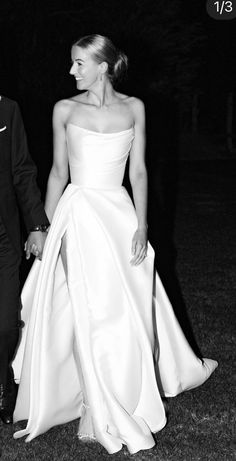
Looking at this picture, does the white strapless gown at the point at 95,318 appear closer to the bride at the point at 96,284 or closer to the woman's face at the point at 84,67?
the bride at the point at 96,284

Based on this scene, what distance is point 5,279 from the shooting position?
451 centimetres

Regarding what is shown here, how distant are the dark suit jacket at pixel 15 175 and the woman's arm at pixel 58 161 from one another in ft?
0.54

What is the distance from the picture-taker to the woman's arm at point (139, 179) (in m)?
4.62

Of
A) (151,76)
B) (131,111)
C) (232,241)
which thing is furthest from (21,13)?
(131,111)

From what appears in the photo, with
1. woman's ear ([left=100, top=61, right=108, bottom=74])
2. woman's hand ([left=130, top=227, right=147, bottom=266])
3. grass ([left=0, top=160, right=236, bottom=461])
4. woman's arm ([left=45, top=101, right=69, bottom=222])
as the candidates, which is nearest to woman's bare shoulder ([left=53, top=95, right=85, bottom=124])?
woman's arm ([left=45, top=101, right=69, bottom=222])

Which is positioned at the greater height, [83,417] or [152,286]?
[152,286]

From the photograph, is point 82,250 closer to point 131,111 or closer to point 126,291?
point 126,291

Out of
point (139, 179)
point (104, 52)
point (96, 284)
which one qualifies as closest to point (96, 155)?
point (139, 179)

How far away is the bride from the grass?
89 millimetres

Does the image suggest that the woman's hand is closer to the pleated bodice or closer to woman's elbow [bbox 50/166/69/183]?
the pleated bodice

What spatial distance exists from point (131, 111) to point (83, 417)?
1808 millimetres

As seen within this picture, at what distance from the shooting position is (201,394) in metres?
5.27

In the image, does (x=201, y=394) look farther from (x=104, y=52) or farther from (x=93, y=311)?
(x=104, y=52)

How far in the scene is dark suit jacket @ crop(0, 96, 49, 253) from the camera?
4.38 metres
